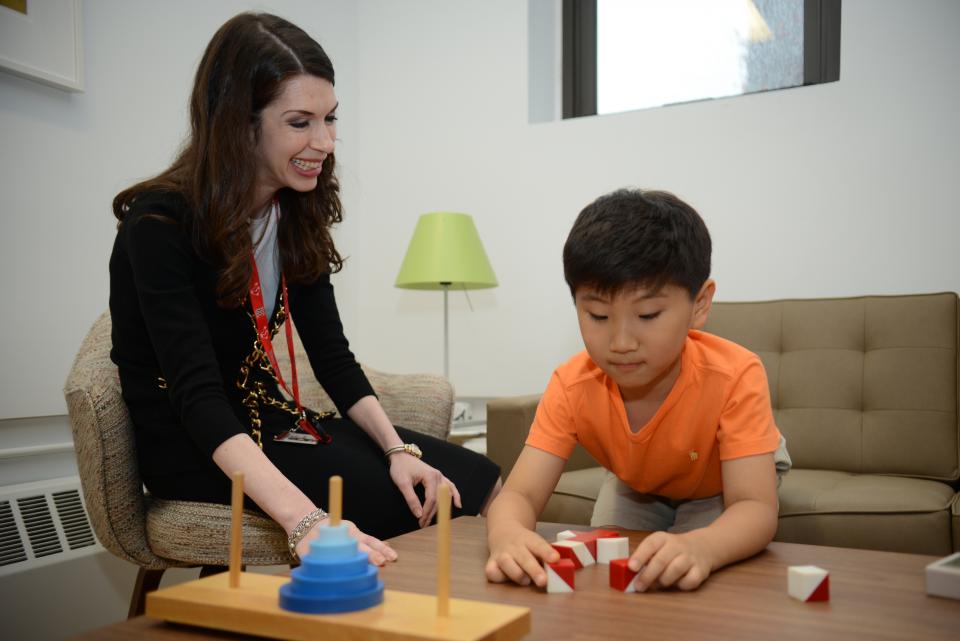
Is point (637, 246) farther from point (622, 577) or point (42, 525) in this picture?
point (42, 525)

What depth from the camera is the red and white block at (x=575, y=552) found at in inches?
36.0

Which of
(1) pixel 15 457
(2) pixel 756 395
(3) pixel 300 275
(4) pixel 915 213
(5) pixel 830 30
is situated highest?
(5) pixel 830 30

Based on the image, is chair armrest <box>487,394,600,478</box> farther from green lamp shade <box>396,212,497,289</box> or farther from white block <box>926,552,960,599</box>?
white block <box>926,552,960,599</box>

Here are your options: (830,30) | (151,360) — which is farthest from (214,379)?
(830,30)

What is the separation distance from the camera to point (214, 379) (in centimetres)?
126

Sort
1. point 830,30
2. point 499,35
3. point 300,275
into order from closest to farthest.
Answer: point 300,275
point 830,30
point 499,35

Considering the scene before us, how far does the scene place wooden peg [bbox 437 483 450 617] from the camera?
0.63 meters

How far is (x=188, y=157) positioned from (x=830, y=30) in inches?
91.3

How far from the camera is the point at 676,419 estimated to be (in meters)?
1.23

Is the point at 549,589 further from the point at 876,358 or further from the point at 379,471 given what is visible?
the point at 876,358

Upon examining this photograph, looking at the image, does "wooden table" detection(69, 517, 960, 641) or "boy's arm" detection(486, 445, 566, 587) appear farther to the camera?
"boy's arm" detection(486, 445, 566, 587)

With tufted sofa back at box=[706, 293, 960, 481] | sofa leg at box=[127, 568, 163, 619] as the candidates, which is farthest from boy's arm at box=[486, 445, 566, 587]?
tufted sofa back at box=[706, 293, 960, 481]

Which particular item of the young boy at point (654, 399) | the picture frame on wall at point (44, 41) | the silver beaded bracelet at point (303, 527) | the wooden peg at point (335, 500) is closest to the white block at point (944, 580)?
the young boy at point (654, 399)

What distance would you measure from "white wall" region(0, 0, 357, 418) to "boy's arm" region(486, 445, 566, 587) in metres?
1.45
